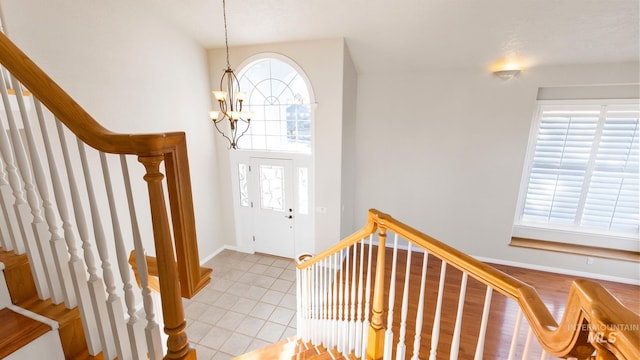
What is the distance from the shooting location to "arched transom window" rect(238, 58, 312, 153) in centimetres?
440

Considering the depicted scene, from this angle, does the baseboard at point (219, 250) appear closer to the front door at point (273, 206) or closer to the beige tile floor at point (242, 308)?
the beige tile floor at point (242, 308)

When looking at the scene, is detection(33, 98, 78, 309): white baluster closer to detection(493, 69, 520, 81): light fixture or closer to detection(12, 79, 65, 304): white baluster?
detection(12, 79, 65, 304): white baluster

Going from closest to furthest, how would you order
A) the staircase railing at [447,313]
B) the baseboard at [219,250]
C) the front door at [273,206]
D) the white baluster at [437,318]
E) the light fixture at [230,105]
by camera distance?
1. the staircase railing at [447,313]
2. the white baluster at [437,318]
3. the light fixture at [230,105]
4. the front door at [273,206]
5. the baseboard at [219,250]

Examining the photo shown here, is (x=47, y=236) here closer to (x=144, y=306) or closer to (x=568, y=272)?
(x=144, y=306)

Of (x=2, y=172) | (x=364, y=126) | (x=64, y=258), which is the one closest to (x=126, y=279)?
(x=64, y=258)

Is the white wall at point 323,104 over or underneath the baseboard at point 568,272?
over

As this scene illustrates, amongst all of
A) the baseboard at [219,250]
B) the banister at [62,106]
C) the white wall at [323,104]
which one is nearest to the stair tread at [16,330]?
the banister at [62,106]

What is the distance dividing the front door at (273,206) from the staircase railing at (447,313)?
71.9 inches

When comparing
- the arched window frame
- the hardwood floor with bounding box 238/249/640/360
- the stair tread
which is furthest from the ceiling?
Answer: the stair tread

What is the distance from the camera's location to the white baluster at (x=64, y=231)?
0.93 meters

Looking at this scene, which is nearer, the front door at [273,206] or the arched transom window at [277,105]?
the arched transom window at [277,105]

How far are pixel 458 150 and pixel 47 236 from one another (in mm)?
4868

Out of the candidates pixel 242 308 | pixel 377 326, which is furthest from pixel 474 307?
pixel 242 308

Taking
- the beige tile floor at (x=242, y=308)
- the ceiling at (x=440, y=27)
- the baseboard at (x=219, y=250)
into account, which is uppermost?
the ceiling at (x=440, y=27)
